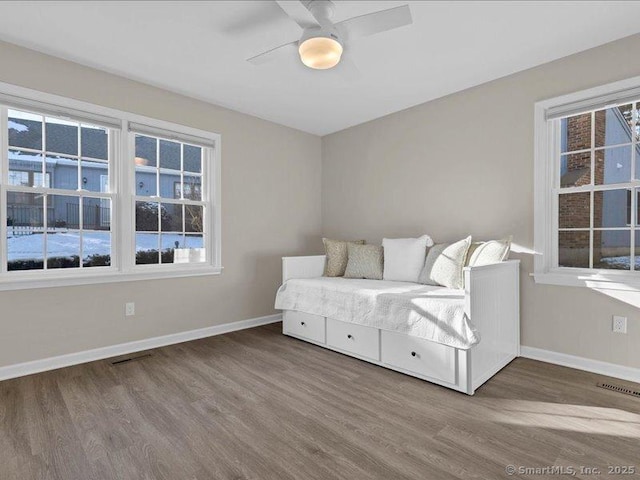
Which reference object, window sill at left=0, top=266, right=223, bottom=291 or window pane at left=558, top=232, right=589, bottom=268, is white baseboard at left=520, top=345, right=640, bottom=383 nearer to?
window pane at left=558, top=232, right=589, bottom=268

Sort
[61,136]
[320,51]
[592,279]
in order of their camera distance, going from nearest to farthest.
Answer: [320,51] → [592,279] → [61,136]

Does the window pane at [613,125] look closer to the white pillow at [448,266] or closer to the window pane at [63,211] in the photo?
the white pillow at [448,266]

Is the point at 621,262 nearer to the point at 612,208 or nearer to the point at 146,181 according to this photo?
the point at 612,208

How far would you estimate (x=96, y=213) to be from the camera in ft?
9.93

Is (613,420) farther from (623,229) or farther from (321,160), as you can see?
(321,160)

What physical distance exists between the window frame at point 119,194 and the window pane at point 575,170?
3204mm

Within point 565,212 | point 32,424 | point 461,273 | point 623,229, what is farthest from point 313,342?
point 623,229

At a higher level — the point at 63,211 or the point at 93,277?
the point at 63,211

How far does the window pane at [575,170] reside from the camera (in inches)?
110

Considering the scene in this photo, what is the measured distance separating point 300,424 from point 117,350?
2013 millimetres

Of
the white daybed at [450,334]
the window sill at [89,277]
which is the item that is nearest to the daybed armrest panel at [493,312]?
the white daybed at [450,334]

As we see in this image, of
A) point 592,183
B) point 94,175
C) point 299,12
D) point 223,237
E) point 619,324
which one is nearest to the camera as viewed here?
point 299,12

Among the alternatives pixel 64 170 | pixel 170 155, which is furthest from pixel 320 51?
pixel 64 170

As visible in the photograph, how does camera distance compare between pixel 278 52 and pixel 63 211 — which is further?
pixel 63 211
